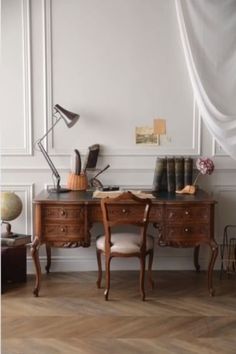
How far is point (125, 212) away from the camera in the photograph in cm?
334

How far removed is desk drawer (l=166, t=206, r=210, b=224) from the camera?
3.40 meters

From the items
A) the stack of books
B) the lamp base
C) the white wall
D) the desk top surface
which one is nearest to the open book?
the desk top surface

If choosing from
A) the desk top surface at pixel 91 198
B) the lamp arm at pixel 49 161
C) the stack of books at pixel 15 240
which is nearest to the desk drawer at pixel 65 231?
the desk top surface at pixel 91 198

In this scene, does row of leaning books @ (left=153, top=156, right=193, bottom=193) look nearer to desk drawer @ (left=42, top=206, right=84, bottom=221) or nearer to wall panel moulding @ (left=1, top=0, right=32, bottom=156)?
desk drawer @ (left=42, top=206, right=84, bottom=221)

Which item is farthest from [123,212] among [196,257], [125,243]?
[196,257]

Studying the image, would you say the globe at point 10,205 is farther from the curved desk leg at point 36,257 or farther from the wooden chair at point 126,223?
the wooden chair at point 126,223

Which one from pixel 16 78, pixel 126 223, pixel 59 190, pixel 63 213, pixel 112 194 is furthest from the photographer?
pixel 16 78

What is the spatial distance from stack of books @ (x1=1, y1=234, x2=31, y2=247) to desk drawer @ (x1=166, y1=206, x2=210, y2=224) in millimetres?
1182

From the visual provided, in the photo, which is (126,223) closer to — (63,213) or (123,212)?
(123,212)

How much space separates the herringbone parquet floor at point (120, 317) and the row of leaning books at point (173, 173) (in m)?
0.78

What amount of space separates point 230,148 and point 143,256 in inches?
45.6

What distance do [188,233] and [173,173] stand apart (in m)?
0.59

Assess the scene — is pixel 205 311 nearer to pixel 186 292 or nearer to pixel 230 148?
pixel 186 292

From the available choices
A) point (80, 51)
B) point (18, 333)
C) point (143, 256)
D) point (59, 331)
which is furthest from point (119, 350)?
→ point (80, 51)
